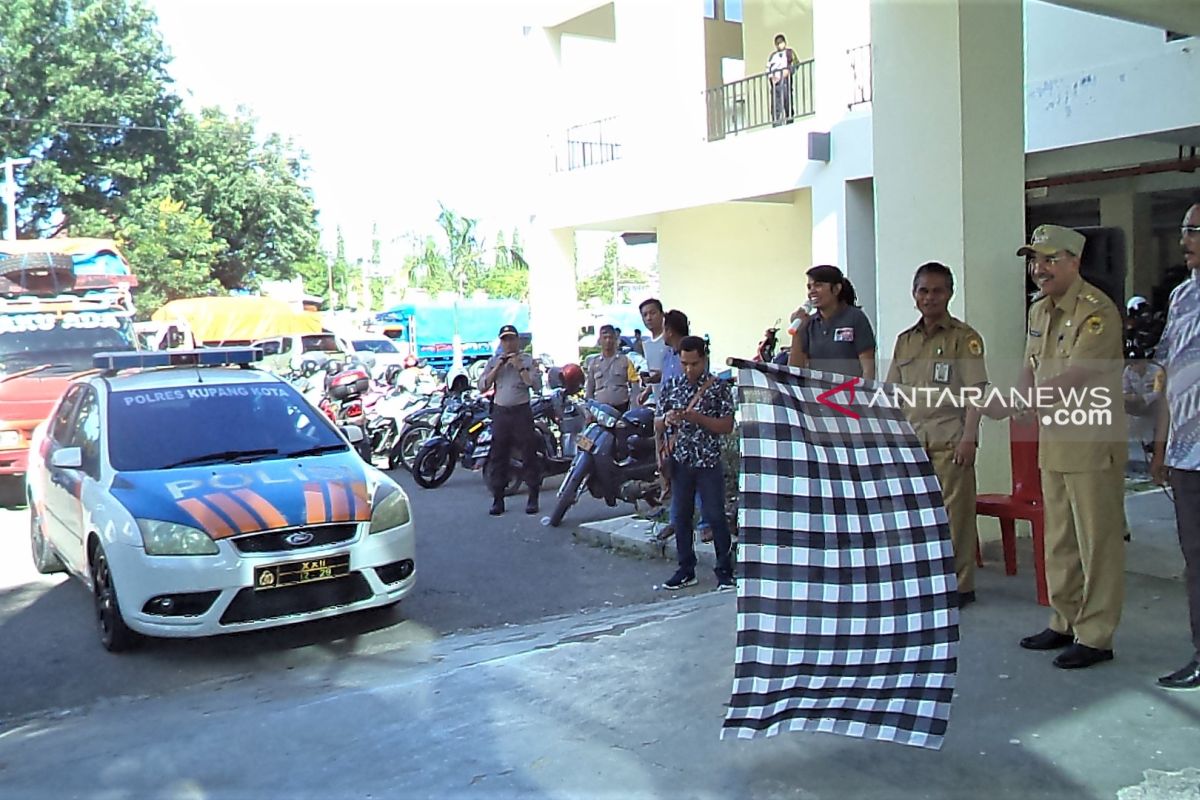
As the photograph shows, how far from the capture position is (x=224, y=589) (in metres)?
5.74

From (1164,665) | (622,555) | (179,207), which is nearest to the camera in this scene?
(1164,665)

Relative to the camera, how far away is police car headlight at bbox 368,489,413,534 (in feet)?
20.6

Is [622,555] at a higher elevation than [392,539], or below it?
below

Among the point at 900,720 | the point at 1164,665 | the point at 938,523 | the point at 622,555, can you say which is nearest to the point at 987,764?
the point at 900,720

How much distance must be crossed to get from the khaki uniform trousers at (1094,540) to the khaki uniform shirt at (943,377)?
0.84 m

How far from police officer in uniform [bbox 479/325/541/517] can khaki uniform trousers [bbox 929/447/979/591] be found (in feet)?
16.1

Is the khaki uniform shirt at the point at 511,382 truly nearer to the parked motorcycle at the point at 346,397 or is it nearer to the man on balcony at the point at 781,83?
the parked motorcycle at the point at 346,397

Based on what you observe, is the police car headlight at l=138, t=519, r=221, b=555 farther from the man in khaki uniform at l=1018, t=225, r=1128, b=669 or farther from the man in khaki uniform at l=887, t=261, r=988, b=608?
the man in khaki uniform at l=1018, t=225, r=1128, b=669

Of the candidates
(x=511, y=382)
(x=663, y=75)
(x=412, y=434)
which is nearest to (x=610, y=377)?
(x=511, y=382)

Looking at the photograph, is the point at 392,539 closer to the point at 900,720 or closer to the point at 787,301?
the point at 900,720

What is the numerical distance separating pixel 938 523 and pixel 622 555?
482 centimetres

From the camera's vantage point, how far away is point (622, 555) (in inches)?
328

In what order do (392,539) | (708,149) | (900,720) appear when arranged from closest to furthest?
(900,720), (392,539), (708,149)

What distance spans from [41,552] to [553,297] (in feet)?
44.9
